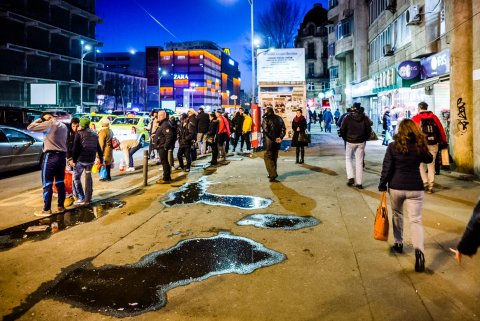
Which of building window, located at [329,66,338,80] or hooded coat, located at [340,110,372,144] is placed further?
building window, located at [329,66,338,80]

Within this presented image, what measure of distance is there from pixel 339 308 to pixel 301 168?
31.8 feet

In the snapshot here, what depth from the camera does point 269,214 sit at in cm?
754

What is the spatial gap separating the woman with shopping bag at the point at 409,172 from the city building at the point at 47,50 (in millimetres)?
45985

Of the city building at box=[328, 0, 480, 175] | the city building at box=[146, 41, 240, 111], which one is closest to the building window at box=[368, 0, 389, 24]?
the city building at box=[328, 0, 480, 175]

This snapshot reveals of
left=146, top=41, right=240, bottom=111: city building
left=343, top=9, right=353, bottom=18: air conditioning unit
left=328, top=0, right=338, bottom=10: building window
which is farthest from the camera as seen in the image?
left=146, top=41, right=240, bottom=111: city building

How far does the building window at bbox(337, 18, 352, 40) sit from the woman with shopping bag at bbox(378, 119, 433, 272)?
36958mm

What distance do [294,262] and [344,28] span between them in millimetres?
38673

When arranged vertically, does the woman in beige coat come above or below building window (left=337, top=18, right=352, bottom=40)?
below

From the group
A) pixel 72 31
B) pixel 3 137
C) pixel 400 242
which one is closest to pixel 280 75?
pixel 3 137

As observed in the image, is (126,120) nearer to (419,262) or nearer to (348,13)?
(419,262)

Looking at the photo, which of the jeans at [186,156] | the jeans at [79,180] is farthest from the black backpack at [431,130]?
the jeans at [79,180]

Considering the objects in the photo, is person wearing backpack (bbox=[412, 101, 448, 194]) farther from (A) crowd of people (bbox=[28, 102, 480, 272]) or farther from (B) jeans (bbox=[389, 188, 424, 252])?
(B) jeans (bbox=[389, 188, 424, 252])

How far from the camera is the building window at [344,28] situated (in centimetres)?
3903

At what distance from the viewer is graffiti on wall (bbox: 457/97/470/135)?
11174mm
